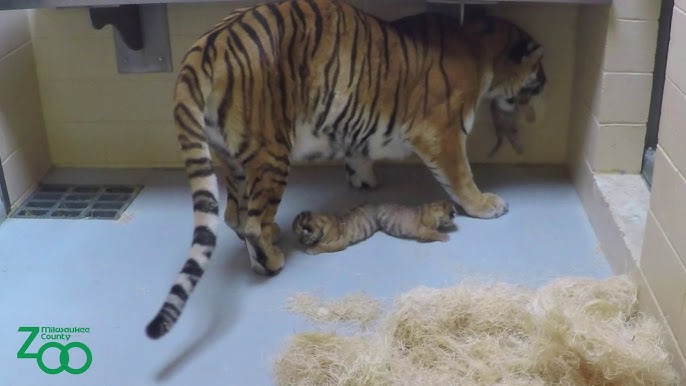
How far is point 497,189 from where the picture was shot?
3.19 metres

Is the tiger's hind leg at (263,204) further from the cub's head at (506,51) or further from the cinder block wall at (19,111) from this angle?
the cinder block wall at (19,111)

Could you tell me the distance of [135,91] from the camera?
3.37m

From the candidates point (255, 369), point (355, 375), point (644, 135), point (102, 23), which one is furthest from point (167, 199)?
point (644, 135)

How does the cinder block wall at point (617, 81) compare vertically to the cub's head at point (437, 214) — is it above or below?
above

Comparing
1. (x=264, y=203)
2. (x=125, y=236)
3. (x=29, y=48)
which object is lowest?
(x=125, y=236)

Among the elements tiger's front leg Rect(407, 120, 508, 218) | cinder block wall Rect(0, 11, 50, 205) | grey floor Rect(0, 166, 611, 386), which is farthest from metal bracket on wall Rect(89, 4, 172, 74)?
tiger's front leg Rect(407, 120, 508, 218)

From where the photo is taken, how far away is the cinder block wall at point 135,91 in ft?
10.5

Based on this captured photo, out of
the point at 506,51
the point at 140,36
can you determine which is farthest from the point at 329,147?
the point at 140,36

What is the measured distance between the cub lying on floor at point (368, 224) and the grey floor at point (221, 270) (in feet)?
0.13

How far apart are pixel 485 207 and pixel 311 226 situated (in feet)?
2.20

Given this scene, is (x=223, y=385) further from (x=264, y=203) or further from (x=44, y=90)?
(x=44, y=90)

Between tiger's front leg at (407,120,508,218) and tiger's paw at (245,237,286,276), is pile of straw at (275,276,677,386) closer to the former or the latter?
tiger's paw at (245,237,286,276)

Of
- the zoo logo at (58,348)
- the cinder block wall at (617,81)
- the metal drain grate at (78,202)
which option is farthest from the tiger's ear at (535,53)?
the zoo logo at (58,348)

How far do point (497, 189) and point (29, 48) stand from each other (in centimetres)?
201
